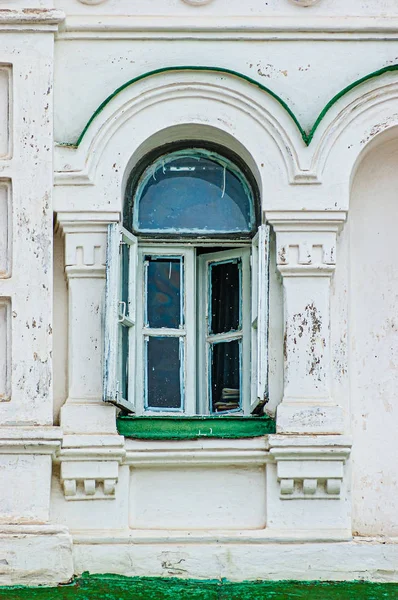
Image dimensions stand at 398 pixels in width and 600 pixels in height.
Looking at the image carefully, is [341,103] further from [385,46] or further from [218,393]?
[218,393]

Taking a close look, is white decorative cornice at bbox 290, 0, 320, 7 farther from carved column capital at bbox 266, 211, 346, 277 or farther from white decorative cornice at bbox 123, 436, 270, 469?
white decorative cornice at bbox 123, 436, 270, 469

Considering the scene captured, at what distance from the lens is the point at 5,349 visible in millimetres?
12695

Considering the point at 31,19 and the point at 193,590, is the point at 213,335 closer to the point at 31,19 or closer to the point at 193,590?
the point at 193,590

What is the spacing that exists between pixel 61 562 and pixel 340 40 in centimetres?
339

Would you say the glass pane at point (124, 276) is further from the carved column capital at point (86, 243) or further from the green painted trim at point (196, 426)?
the green painted trim at point (196, 426)

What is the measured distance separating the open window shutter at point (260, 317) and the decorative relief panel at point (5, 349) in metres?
1.38

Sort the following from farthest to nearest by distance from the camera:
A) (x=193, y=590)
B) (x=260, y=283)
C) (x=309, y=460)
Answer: (x=260, y=283), (x=309, y=460), (x=193, y=590)

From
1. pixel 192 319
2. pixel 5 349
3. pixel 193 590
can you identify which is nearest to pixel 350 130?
pixel 192 319

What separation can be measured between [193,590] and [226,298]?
1887 millimetres

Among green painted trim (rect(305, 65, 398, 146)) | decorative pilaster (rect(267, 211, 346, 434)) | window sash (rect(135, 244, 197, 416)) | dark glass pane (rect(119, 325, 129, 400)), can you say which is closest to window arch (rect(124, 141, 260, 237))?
window sash (rect(135, 244, 197, 416))

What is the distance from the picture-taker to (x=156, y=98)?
1302 centimetres

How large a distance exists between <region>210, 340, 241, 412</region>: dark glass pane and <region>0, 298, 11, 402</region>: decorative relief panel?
125 cm

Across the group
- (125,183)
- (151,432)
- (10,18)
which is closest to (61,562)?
(151,432)

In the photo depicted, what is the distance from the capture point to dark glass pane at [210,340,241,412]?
13.1m
